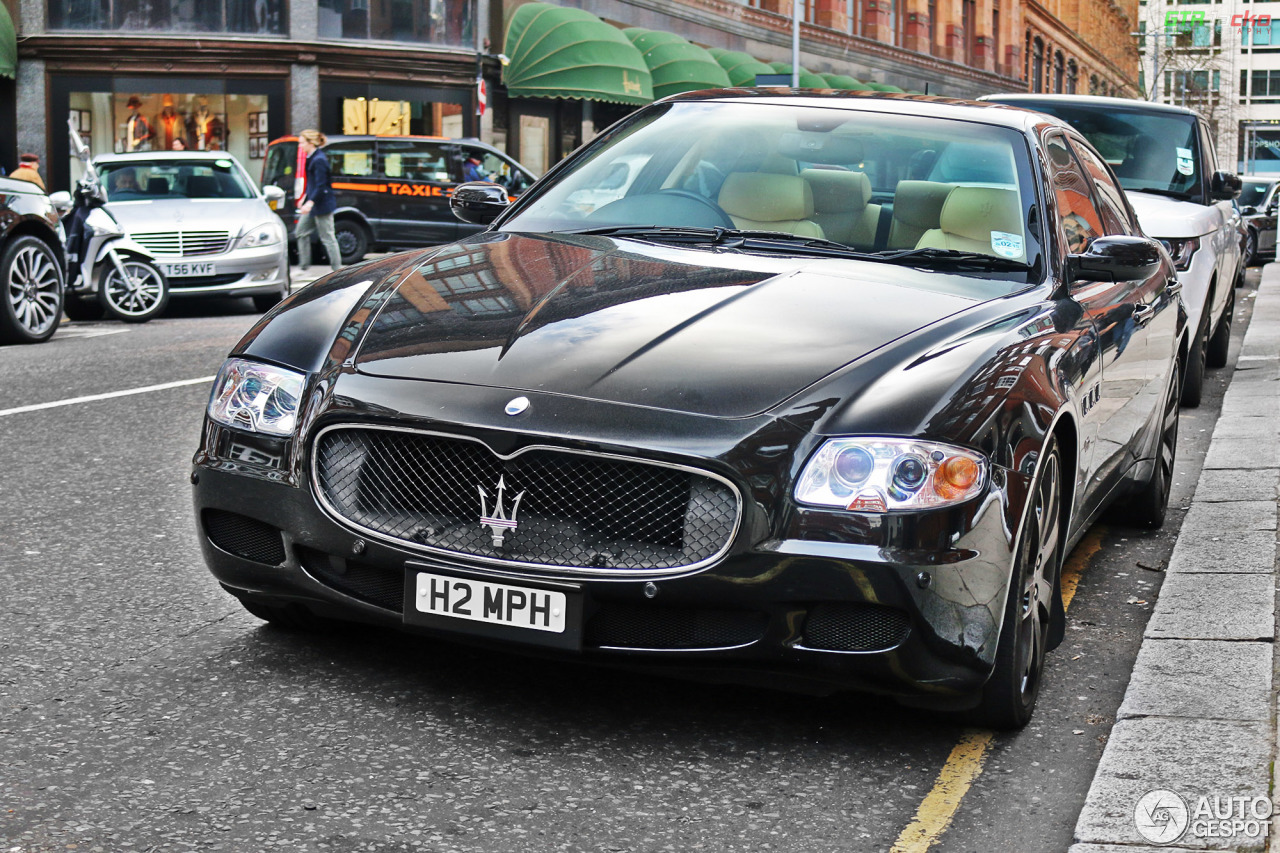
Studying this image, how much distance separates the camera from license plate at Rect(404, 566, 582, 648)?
343 centimetres

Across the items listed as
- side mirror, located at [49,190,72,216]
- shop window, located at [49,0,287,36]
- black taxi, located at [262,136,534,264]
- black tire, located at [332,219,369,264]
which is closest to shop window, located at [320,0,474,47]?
shop window, located at [49,0,287,36]

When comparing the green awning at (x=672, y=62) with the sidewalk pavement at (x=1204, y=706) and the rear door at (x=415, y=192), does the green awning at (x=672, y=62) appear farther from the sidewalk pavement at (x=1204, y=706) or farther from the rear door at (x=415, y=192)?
the sidewalk pavement at (x=1204, y=706)

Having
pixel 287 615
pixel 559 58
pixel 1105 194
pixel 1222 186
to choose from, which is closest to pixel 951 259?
pixel 1105 194

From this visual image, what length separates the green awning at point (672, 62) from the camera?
3669 centimetres

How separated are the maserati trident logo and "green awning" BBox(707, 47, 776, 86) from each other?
37.5 meters

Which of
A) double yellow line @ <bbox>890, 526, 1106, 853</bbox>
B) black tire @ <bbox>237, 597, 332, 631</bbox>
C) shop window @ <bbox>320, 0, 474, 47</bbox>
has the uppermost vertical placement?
shop window @ <bbox>320, 0, 474, 47</bbox>

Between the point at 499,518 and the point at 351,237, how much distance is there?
20.9 m

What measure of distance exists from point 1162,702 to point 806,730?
858 millimetres

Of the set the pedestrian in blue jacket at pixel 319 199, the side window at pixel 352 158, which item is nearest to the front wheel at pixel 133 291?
the pedestrian in blue jacket at pixel 319 199

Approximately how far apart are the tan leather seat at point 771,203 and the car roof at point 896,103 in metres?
0.50

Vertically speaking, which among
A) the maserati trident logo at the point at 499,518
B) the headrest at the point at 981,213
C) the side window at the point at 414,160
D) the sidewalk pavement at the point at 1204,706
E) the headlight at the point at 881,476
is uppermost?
the side window at the point at 414,160

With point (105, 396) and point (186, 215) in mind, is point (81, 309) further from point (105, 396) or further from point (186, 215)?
point (105, 396)

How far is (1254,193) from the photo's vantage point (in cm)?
3397

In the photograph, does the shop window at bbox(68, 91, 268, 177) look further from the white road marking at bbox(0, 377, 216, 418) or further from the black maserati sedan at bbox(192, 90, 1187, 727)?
the black maserati sedan at bbox(192, 90, 1187, 727)
